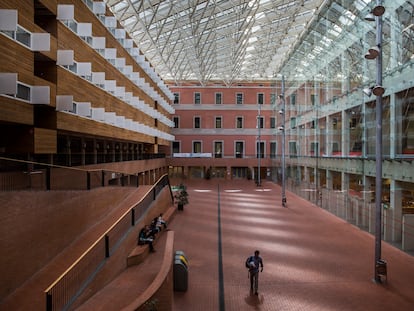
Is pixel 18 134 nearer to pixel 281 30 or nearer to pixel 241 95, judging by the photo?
pixel 281 30

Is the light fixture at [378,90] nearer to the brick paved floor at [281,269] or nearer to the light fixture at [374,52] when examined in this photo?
the light fixture at [374,52]

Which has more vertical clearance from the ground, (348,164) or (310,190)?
(348,164)

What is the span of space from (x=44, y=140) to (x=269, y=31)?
93.1 ft

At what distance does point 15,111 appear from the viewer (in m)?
10.1

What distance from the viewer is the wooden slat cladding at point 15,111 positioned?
31.3 ft

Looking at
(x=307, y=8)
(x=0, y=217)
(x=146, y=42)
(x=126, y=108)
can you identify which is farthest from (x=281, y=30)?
(x=0, y=217)

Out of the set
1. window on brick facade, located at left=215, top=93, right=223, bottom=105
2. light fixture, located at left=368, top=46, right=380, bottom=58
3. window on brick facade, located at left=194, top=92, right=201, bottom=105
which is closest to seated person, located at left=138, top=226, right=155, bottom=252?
light fixture, located at left=368, top=46, right=380, bottom=58

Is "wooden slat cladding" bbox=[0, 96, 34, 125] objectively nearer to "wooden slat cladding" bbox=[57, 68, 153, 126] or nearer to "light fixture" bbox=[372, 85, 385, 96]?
"wooden slat cladding" bbox=[57, 68, 153, 126]

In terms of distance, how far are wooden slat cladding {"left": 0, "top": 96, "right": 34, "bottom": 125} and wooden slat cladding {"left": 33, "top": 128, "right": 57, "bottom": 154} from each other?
0.53 meters

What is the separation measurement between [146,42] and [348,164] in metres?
23.2

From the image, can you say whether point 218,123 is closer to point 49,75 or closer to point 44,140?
point 49,75

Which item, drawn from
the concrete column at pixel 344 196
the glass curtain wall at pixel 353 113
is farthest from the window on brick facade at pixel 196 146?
the concrete column at pixel 344 196

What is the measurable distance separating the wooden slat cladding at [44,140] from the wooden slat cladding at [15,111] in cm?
53

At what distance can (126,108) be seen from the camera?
23.2 meters
